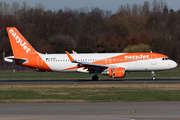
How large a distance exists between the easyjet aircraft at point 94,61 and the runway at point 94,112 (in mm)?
19846

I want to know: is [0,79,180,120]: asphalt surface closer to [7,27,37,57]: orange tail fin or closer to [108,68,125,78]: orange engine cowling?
[108,68,125,78]: orange engine cowling

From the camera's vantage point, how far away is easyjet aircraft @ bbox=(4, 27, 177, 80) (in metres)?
38.3

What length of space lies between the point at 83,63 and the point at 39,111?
21441 mm

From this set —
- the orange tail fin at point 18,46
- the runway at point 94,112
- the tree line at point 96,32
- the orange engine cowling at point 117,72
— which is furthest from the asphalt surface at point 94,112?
the tree line at point 96,32

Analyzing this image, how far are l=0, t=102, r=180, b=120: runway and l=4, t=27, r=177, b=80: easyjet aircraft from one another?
65.1 feet

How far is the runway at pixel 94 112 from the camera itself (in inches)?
551

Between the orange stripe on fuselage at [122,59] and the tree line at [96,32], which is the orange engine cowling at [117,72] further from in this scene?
the tree line at [96,32]

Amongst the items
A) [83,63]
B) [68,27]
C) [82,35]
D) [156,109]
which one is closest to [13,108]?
[156,109]

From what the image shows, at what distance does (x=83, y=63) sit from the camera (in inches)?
1460

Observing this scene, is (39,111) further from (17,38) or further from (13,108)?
(17,38)

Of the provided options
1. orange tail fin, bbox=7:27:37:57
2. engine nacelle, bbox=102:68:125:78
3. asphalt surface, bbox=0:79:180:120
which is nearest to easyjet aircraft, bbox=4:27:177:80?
orange tail fin, bbox=7:27:37:57

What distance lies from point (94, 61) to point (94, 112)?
23.7 m

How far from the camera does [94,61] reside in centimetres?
3891

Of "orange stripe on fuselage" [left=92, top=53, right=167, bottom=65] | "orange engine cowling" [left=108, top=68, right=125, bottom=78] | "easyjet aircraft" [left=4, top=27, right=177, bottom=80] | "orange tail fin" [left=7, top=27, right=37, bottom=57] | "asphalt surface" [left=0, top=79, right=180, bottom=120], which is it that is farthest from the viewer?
"orange tail fin" [left=7, top=27, right=37, bottom=57]
